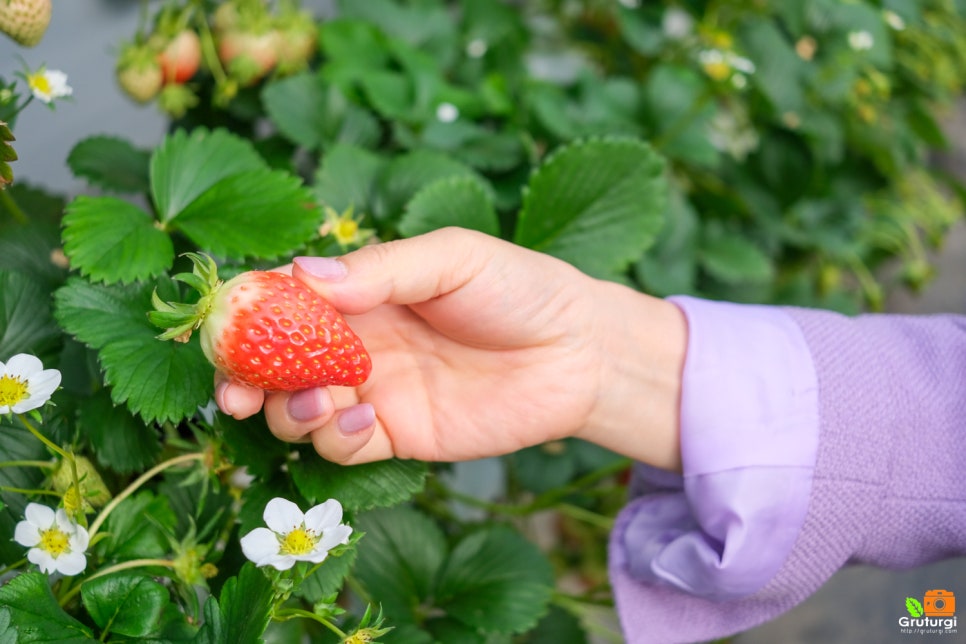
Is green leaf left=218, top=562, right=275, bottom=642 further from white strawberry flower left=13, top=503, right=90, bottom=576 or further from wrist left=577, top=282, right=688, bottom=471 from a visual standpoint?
wrist left=577, top=282, right=688, bottom=471

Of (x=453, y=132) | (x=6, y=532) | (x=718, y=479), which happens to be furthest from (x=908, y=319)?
(x=6, y=532)

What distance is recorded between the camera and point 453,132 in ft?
3.16

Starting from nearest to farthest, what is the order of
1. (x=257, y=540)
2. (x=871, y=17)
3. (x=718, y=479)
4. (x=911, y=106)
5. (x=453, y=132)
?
(x=257, y=540) → (x=718, y=479) → (x=453, y=132) → (x=871, y=17) → (x=911, y=106)

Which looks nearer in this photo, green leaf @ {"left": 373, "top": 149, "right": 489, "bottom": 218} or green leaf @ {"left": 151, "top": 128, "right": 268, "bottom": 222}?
green leaf @ {"left": 151, "top": 128, "right": 268, "bottom": 222}

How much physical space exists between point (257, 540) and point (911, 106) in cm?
142

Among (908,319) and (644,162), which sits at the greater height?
(644,162)

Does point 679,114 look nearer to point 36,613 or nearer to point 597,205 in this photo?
point 597,205

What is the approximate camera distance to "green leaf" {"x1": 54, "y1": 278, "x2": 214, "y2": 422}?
538mm

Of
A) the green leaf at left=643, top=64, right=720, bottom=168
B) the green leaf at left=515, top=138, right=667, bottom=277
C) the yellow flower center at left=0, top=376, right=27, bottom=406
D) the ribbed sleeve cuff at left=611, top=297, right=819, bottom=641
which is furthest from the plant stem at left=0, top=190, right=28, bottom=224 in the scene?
the green leaf at left=643, top=64, right=720, bottom=168

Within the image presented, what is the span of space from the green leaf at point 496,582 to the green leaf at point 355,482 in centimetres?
17

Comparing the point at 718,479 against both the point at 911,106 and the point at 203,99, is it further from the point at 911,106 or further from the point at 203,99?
the point at 911,106

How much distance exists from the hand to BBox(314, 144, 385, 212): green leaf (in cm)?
16

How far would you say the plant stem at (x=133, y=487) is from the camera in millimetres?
533

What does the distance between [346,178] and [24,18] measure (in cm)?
29
